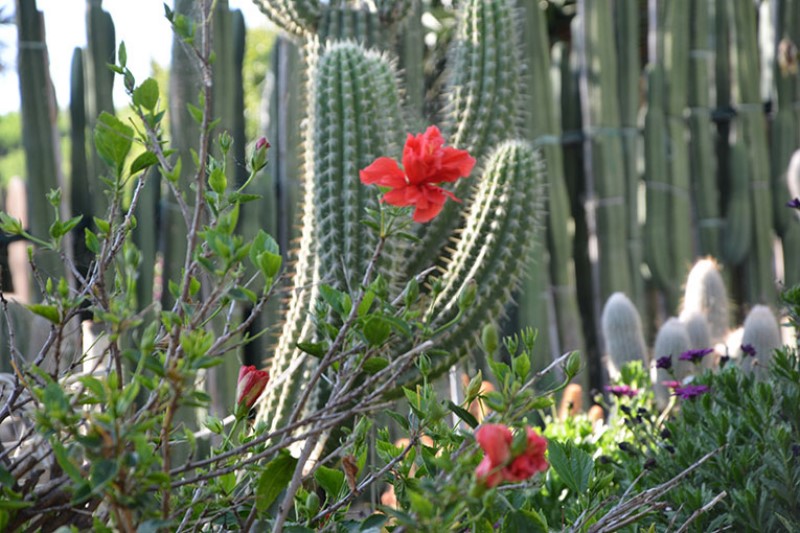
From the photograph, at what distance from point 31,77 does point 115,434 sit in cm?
300

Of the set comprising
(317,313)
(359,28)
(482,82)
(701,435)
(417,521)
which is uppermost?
(359,28)

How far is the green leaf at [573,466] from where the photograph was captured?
42.6 inches

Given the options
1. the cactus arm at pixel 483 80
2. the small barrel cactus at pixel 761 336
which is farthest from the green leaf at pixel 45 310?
the cactus arm at pixel 483 80

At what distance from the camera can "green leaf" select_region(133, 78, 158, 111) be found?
83 cm

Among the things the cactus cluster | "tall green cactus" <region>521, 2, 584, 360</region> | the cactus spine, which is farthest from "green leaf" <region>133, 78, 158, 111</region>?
"tall green cactus" <region>521, 2, 584, 360</region>

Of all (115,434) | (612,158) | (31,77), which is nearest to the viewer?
(115,434)

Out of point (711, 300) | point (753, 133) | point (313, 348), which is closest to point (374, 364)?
point (313, 348)

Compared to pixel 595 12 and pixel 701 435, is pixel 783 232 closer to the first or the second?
pixel 595 12

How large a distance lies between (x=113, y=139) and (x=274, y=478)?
32cm

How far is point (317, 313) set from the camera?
963 mm

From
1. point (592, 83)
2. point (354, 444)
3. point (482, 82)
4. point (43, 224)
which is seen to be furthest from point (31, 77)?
point (354, 444)

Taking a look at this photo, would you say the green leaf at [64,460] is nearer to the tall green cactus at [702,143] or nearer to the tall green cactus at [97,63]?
the tall green cactus at [97,63]

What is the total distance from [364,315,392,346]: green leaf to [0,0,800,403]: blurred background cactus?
48.7 inches

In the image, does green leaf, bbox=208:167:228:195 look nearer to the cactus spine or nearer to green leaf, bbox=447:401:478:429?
green leaf, bbox=447:401:478:429
